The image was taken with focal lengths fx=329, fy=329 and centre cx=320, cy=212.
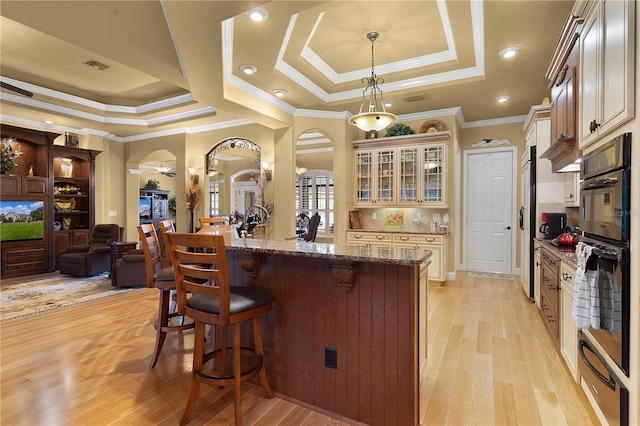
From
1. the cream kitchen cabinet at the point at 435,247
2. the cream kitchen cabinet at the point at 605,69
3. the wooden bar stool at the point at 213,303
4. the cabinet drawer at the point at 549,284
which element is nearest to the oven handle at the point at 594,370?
the cabinet drawer at the point at 549,284

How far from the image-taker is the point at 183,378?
2.41m

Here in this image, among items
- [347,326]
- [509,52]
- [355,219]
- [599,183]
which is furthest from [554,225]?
[347,326]

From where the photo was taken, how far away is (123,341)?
306cm

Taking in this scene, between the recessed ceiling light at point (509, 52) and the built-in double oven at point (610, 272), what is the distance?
2007 millimetres

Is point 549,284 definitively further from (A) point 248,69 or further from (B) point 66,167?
(B) point 66,167

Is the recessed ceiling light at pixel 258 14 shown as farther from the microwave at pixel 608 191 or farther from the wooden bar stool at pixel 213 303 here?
the microwave at pixel 608 191

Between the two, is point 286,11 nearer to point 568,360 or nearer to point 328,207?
point 568,360

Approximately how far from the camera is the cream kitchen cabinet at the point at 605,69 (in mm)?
1516

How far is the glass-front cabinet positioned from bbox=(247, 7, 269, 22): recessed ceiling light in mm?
3326

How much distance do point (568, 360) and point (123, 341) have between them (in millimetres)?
3728

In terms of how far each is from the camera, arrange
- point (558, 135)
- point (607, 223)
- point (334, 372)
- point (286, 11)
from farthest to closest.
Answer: point (558, 135)
point (286, 11)
point (334, 372)
point (607, 223)

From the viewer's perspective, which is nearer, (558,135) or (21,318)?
(558,135)

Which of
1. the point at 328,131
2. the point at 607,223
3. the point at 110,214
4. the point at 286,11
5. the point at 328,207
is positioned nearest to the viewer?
the point at 607,223

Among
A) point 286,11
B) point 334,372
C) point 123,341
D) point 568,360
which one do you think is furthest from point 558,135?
point 123,341
